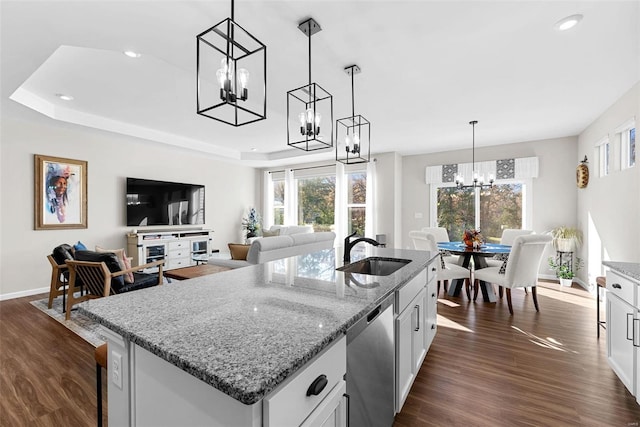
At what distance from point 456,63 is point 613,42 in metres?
1.11

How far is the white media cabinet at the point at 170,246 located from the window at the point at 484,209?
16.5 feet

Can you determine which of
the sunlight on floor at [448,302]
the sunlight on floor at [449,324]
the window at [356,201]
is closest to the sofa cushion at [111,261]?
the sunlight on floor at [449,324]

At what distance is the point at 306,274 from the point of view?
1.64m

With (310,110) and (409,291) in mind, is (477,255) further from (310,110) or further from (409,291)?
(310,110)

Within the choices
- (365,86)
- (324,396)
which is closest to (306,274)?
(324,396)

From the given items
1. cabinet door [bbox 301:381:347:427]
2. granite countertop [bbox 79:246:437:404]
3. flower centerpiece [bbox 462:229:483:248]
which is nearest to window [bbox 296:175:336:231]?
flower centerpiece [bbox 462:229:483:248]

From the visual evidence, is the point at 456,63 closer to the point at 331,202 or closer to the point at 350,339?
the point at 350,339

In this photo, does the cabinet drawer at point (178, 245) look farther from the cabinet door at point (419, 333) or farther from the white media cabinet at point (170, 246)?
the cabinet door at point (419, 333)

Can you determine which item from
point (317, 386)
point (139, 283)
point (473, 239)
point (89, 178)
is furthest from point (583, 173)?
point (89, 178)

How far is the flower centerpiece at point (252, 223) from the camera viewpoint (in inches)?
288

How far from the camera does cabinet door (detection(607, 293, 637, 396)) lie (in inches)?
68.9

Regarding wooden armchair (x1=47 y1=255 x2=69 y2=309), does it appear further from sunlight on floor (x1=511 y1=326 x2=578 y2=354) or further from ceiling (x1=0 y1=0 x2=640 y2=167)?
sunlight on floor (x1=511 y1=326 x2=578 y2=354)

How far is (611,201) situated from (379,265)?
3349mm

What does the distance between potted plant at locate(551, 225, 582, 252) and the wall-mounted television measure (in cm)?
668
